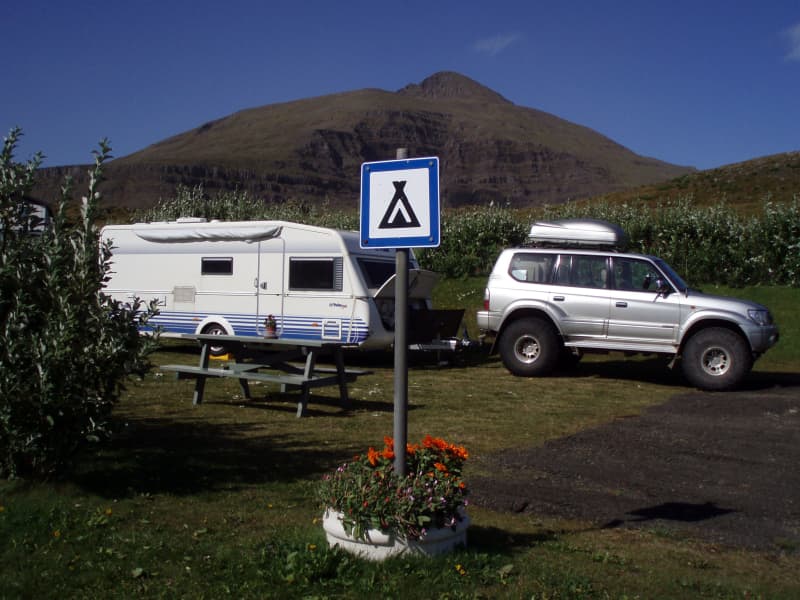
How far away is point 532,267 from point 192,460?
8.46 m

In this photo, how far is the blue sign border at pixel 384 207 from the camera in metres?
4.76

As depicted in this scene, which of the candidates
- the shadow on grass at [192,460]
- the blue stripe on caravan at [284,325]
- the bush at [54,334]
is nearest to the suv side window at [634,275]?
the blue stripe on caravan at [284,325]

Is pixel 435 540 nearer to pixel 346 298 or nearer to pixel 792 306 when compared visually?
pixel 346 298

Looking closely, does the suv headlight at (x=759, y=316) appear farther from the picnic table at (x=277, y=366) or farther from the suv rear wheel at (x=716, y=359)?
the picnic table at (x=277, y=366)

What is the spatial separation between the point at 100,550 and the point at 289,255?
10848mm

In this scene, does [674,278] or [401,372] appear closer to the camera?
[401,372]

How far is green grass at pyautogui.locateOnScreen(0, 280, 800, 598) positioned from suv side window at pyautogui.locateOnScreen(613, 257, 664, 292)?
4969mm

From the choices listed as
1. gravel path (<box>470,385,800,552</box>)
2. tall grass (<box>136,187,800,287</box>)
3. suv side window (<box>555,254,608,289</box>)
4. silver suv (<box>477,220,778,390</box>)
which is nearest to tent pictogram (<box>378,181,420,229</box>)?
gravel path (<box>470,385,800,552</box>)

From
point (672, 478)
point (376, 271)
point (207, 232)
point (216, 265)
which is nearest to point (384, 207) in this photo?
point (672, 478)

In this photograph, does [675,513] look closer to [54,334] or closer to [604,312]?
[54,334]

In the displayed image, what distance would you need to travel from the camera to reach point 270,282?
1566 cm

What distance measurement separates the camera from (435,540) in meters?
4.77

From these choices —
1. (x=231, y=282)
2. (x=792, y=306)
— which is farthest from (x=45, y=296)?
(x=792, y=306)

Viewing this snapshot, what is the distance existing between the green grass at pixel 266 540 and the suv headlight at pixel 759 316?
5.21 metres
